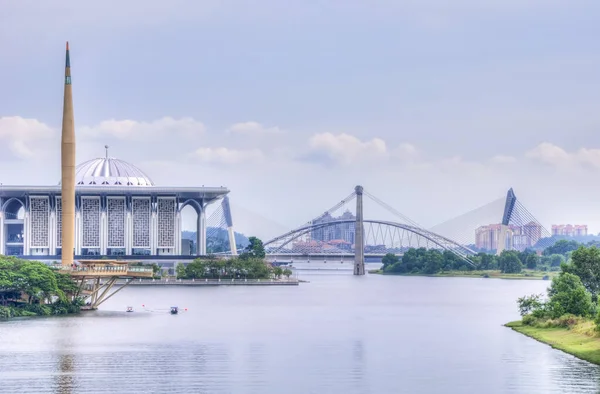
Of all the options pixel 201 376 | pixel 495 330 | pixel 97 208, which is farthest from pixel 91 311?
pixel 97 208

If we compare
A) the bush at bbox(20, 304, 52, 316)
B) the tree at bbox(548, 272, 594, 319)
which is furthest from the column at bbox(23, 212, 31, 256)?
the tree at bbox(548, 272, 594, 319)

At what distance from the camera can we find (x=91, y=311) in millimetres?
76312

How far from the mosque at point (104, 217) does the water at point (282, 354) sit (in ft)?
240

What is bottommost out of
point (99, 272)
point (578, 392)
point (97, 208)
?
point (578, 392)

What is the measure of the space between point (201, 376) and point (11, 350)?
11.4 metres

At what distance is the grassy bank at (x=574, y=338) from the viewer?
4978 cm

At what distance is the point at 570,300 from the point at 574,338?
24.4 feet

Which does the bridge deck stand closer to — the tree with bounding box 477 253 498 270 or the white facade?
the white facade

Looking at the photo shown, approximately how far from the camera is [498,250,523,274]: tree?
17738cm

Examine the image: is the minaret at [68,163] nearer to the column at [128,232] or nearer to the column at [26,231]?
the column at [26,231]

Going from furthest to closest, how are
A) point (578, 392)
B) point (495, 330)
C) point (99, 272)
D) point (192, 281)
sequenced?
→ 1. point (192, 281)
2. point (99, 272)
3. point (495, 330)
4. point (578, 392)

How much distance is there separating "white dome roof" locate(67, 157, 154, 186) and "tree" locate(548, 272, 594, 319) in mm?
106645

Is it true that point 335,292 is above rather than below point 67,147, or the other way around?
below

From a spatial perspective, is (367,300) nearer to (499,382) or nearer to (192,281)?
(192,281)
